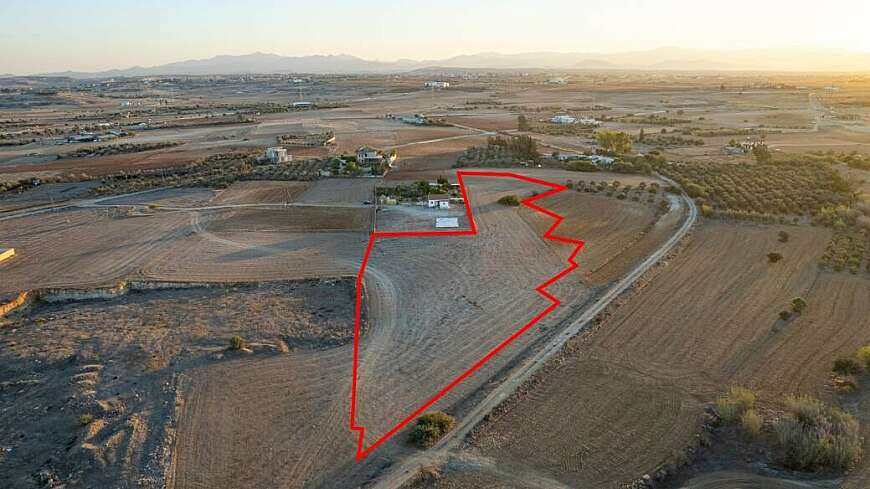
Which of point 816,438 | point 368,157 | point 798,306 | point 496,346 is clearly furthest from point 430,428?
point 368,157

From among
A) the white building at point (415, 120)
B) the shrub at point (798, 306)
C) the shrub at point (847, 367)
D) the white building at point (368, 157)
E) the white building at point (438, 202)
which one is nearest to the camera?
the shrub at point (847, 367)

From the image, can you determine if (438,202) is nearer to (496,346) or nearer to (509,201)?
(509,201)

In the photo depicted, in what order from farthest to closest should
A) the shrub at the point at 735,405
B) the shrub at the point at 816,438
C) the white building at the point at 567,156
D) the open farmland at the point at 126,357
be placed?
the white building at the point at 567,156
the shrub at the point at 735,405
the open farmland at the point at 126,357
the shrub at the point at 816,438

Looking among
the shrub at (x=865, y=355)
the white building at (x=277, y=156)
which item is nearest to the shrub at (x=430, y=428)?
the shrub at (x=865, y=355)

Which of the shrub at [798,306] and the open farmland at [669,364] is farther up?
the shrub at [798,306]

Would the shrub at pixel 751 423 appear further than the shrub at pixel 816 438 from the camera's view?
Yes

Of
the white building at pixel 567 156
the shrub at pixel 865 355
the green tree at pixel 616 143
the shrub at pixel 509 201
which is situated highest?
the green tree at pixel 616 143

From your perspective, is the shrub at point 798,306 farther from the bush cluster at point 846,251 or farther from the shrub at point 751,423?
the shrub at point 751,423

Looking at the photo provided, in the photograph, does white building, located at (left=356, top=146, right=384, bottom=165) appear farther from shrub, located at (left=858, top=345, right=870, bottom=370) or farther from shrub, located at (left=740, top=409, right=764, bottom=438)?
shrub, located at (left=740, top=409, right=764, bottom=438)
